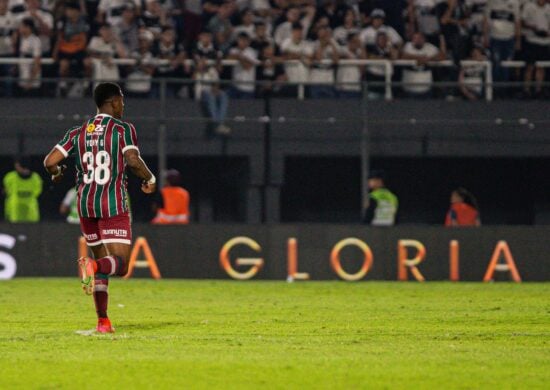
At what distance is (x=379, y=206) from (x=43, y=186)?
648 centimetres

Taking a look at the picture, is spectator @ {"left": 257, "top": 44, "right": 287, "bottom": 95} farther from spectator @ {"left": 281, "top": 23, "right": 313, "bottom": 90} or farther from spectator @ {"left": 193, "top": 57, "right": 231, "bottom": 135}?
spectator @ {"left": 193, "top": 57, "right": 231, "bottom": 135}

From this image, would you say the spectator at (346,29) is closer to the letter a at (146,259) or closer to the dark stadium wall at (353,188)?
the dark stadium wall at (353,188)

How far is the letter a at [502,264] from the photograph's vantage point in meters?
21.4

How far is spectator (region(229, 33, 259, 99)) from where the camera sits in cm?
2375

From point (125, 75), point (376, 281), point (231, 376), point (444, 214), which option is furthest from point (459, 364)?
point (444, 214)

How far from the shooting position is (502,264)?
2150 cm

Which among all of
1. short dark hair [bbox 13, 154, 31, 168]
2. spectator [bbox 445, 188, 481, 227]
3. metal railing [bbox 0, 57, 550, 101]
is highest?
metal railing [bbox 0, 57, 550, 101]

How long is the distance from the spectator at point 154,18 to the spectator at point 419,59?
435 cm

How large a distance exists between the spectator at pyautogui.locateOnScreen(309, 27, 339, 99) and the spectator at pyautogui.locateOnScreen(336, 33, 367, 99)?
0.16 metres

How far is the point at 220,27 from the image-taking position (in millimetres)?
25016

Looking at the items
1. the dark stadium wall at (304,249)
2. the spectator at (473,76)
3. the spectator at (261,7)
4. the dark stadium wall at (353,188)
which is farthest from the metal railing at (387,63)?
the dark stadium wall at (304,249)

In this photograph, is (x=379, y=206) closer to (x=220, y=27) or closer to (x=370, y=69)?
(x=370, y=69)

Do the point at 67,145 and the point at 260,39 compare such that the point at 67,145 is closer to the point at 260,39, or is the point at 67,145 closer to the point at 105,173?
the point at 105,173

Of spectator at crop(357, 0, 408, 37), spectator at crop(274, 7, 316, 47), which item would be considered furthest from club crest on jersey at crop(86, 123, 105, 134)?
spectator at crop(357, 0, 408, 37)
